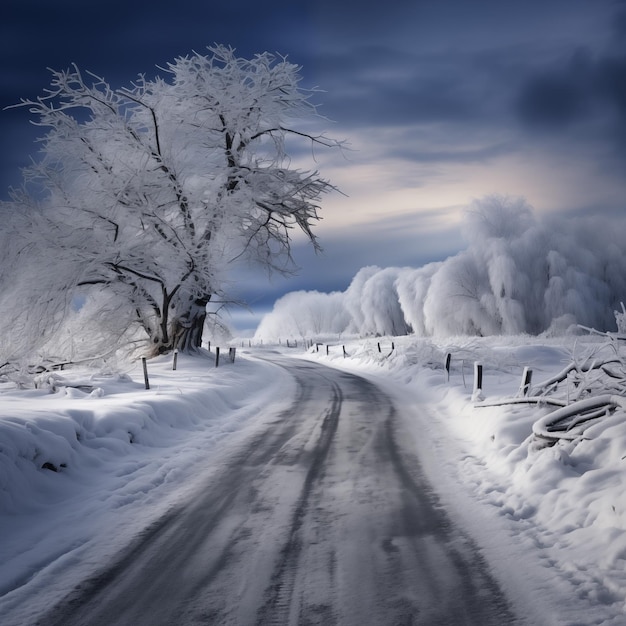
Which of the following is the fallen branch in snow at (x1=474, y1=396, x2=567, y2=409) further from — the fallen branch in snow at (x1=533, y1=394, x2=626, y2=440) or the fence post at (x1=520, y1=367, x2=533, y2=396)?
the fallen branch in snow at (x1=533, y1=394, x2=626, y2=440)

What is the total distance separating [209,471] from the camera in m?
7.29

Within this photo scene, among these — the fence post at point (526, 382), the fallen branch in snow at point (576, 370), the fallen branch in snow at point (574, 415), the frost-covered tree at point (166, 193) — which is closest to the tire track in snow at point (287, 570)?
the fallen branch in snow at point (574, 415)

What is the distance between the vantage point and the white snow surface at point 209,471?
385 cm

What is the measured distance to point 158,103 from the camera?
20703 millimetres

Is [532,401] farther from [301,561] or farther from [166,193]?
[166,193]

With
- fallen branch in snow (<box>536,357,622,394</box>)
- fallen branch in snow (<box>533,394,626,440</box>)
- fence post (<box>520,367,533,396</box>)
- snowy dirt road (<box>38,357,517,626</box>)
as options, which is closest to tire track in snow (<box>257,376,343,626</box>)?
snowy dirt road (<box>38,357,517,626</box>)

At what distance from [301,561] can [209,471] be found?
3.38 meters

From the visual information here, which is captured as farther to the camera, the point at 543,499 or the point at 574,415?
the point at 574,415

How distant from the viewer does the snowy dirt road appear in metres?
3.45

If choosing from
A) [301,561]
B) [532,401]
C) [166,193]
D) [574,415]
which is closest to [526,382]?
[532,401]

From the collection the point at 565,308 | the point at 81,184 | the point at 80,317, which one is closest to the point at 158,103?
the point at 81,184

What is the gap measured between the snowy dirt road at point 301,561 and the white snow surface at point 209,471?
258mm

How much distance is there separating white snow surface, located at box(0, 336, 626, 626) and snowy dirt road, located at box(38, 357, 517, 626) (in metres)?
0.26

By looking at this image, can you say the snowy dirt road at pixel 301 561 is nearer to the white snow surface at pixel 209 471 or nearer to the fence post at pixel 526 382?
the white snow surface at pixel 209 471
